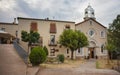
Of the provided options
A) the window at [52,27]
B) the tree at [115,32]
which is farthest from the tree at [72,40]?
the tree at [115,32]

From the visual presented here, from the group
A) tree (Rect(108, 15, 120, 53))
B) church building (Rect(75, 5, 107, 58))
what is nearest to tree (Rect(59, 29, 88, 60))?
church building (Rect(75, 5, 107, 58))

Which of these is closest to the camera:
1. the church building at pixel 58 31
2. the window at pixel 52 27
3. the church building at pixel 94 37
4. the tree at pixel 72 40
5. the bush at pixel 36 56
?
the bush at pixel 36 56

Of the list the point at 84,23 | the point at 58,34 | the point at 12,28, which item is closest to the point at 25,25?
the point at 12,28

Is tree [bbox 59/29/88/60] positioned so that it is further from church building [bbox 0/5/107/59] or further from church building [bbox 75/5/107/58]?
church building [bbox 75/5/107/58]

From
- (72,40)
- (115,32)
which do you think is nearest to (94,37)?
(72,40)

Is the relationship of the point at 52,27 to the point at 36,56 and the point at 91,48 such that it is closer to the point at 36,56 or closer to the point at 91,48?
the point at 91,48

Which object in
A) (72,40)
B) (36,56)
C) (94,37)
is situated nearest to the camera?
(36,56)

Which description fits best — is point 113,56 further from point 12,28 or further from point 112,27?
point 112,27

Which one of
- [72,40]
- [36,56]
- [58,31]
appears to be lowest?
[36,56]

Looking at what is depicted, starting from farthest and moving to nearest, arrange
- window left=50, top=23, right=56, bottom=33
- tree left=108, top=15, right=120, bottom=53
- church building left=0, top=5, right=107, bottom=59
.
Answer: window left=50, top=23, right=56, bottom=33, church building left=0, top=5, right=107, bottom=59, tree left=108, top=15, right=120, bottom=53

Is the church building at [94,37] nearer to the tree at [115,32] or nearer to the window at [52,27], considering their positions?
the window at [52,27]

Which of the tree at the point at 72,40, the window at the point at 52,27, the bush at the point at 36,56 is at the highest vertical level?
the window at the point at 52,27

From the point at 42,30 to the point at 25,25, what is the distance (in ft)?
11.5

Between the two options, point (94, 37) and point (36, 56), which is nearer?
point (36, 56)
